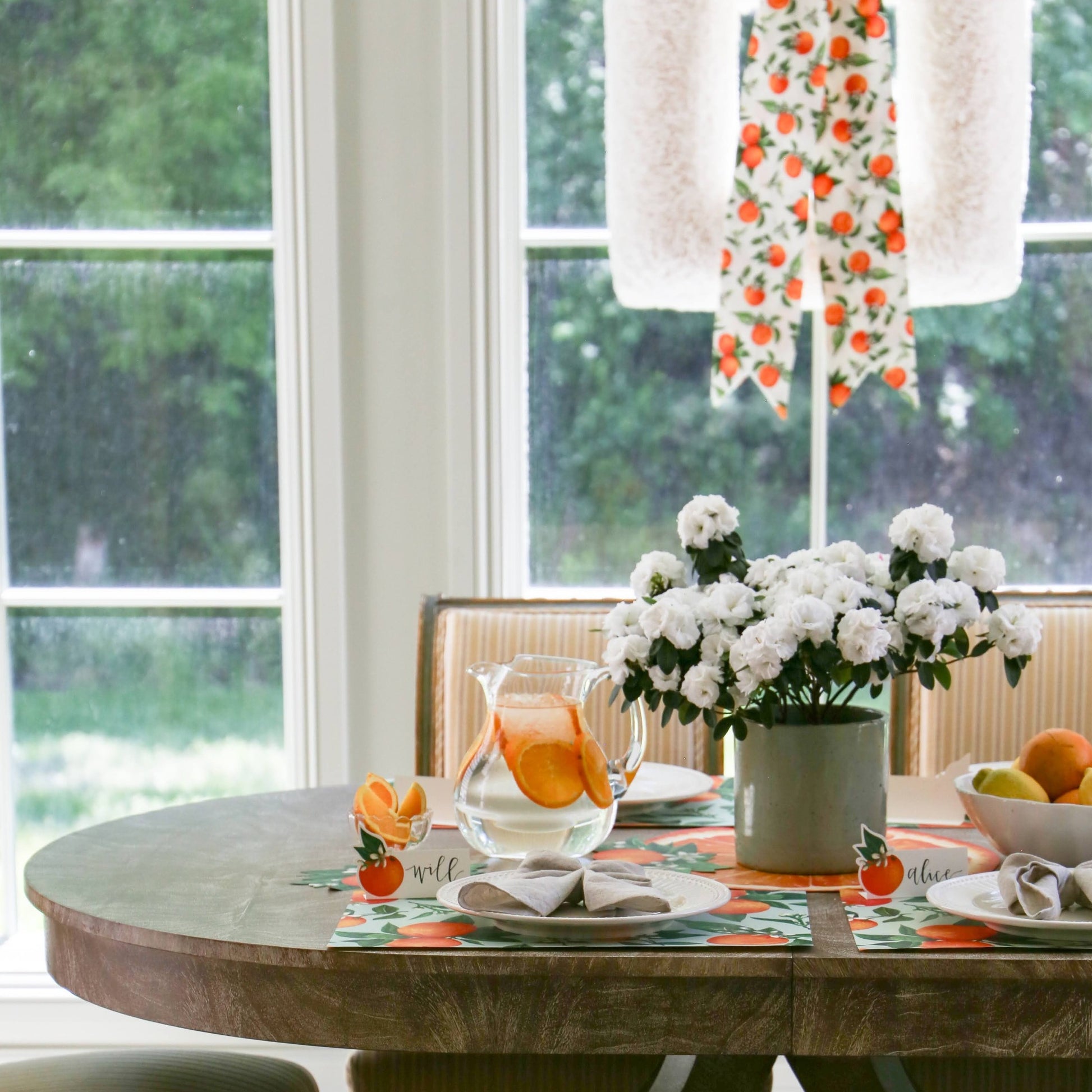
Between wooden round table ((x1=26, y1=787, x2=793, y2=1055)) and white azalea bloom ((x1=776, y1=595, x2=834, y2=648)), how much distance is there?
0.27 meters

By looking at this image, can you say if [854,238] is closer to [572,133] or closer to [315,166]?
[572,133]

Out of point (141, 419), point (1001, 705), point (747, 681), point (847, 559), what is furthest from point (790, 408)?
point (747, 681)

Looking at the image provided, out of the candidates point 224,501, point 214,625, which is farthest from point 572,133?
point 214,625

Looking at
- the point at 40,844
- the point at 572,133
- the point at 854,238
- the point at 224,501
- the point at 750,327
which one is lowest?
the point at 40,844

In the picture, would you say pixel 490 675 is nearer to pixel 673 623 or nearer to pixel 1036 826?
pixel 673 623

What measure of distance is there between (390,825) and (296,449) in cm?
135

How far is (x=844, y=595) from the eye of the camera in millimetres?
1164

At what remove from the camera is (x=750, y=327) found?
2.41 metres

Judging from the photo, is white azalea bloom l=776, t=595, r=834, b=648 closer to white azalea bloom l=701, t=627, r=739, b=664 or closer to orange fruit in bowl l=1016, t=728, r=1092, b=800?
white azalea bloom l=701, t=627, r=739, b=664

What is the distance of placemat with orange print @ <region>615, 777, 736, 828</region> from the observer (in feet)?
4.79

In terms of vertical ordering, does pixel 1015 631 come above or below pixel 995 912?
above

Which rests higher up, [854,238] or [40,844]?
[854,238]

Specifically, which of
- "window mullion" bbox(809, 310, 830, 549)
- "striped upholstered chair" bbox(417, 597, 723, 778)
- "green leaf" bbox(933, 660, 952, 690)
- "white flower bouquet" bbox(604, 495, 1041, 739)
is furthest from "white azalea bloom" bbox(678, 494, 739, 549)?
"window mullion" bbox(809, 310, 830, 549)

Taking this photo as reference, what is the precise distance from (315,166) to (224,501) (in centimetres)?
64
